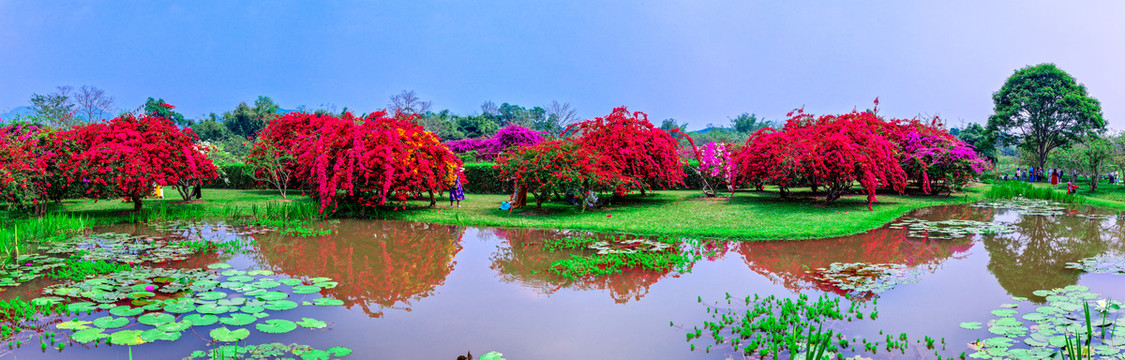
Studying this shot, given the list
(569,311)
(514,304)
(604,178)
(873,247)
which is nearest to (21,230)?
(514,304)

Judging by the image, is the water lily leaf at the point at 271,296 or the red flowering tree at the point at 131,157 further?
the red flowering tree at the point at 131,157

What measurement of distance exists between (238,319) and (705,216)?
30.9 feet

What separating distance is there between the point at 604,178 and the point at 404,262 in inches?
229

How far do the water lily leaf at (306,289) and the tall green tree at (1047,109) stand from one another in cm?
3369

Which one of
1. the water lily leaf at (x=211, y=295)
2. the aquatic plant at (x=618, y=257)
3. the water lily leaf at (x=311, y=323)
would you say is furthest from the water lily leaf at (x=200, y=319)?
the aquatic plant at (x=618, y=257)

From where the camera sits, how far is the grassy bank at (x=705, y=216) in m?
10.5

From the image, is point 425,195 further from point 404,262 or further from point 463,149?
point 404,262

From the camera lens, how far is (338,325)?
530cm

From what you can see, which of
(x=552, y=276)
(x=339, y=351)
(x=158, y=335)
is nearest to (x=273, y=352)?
(x=339, y=351)

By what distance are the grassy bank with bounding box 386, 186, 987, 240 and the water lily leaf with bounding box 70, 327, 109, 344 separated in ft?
24.2

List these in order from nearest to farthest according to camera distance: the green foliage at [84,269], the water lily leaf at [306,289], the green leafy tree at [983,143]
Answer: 1. the water lily leaf at [306,289]
2. the green foliage at [84,269]
3. the green leafy tree at [983,143]

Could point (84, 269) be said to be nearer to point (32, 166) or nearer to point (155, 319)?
point (155, 319)

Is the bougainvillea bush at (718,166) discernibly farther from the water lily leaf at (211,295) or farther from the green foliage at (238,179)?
the green foliage at (238,179)

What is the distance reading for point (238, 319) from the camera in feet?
17.1
